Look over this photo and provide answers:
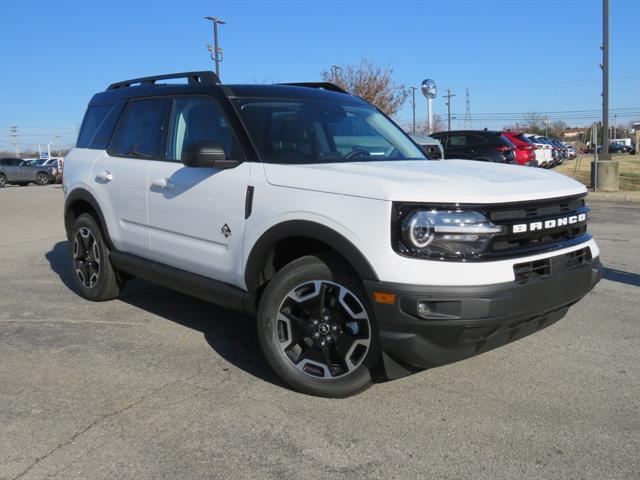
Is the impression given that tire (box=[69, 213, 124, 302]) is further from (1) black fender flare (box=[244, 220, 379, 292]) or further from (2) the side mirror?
(1) black fender flare (box=[244, 220, 379, 292])

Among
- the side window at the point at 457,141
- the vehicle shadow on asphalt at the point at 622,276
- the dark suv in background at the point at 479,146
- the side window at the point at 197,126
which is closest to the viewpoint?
the side window at the point at 197,126

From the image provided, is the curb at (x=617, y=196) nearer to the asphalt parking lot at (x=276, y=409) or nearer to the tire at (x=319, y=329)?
the asphalt parking lot at (x=276, y=409)

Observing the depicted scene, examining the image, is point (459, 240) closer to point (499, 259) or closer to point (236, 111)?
point (499, 259)

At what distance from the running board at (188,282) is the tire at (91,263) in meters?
0.27

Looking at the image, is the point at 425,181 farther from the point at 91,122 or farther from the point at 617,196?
the point at 617,196

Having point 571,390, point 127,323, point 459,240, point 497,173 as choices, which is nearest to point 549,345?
point 571,390

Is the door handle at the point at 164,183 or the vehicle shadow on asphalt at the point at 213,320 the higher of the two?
the door handle at the point at 164,183

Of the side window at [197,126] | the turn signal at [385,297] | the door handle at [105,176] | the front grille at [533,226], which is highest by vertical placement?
the side window at [197,126]

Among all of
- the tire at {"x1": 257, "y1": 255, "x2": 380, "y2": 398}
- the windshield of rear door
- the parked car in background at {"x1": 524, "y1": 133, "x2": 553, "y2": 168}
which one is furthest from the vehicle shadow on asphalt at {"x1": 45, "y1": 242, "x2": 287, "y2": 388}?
the parked car in background at {"x1": 524, "y1": 133, "x2": 553, "y2": 168}

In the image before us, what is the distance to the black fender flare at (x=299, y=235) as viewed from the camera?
10.3 feet

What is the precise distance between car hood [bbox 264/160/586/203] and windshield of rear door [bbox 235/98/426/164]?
23 centimetres

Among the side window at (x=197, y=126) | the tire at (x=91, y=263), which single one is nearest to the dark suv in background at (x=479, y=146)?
the tire at (x=91, y=263)

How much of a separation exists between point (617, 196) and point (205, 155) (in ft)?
49.6

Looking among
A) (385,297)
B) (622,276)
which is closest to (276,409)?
(385,297)
